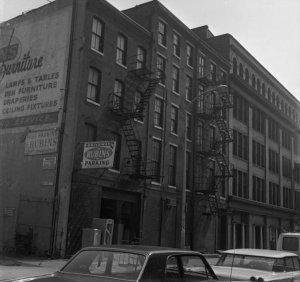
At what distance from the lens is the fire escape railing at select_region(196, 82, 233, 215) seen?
32.5 m

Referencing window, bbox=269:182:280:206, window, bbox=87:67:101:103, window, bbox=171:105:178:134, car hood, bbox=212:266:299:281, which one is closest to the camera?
car hood, bbox=212:266:299:281

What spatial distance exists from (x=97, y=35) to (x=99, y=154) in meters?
8.16

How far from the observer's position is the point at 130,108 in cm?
2558

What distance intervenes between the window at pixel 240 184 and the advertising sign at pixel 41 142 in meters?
20.6

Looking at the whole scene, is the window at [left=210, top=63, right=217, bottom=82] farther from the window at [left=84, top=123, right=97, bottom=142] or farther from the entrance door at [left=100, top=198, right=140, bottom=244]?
the window at [left=84, top=123, right=97, bottom=142]

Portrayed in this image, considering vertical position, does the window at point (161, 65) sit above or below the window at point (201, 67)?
below

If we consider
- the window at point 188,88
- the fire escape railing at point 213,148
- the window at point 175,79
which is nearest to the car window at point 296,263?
the fire escape railing at point 213,148

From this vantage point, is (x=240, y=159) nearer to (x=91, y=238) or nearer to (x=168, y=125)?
(x=168, y=125)

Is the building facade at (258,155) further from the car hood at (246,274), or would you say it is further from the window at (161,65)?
the car hood at (246,274)

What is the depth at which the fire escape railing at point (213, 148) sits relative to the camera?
32.5 metres

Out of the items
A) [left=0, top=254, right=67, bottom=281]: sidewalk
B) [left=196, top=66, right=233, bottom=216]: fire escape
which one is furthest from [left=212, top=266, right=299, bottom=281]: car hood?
[left=196, top=66, right=233, bottom=216]: fire escape

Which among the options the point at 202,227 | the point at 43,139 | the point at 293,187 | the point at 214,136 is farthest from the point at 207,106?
the point at 293,187

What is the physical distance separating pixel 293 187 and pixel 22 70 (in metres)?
38.1

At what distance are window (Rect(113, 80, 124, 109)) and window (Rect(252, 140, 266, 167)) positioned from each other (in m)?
21.6
